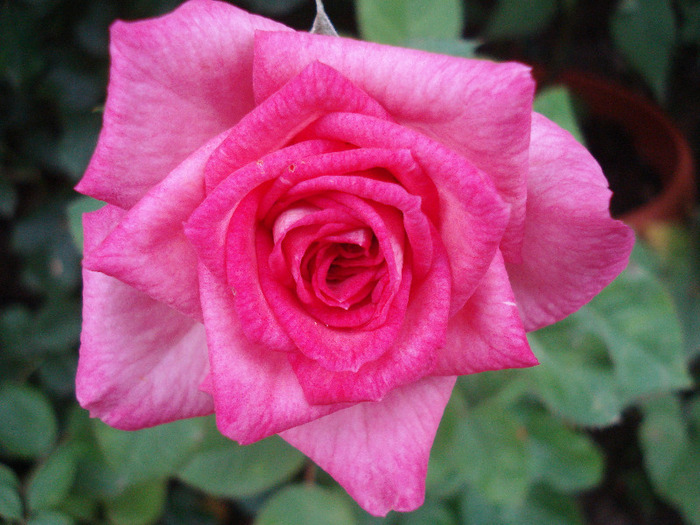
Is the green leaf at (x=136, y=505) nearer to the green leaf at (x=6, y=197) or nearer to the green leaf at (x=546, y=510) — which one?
the green leaf at (x=6, y=197)

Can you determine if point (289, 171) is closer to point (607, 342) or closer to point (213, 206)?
point (213, 206)

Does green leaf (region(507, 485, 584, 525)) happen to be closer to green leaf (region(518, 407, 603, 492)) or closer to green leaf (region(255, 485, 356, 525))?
green leaf (region(518, 407, 603, 492))

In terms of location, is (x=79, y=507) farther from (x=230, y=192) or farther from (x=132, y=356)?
(x=230, y=192)

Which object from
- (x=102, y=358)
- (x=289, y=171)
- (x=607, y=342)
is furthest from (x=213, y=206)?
(x=607, y=342)

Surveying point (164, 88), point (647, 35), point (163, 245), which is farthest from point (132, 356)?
point (647, 35)

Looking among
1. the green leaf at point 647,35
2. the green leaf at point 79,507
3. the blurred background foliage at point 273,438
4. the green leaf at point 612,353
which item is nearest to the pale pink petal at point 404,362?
the blurred background foliage at point 273,438
